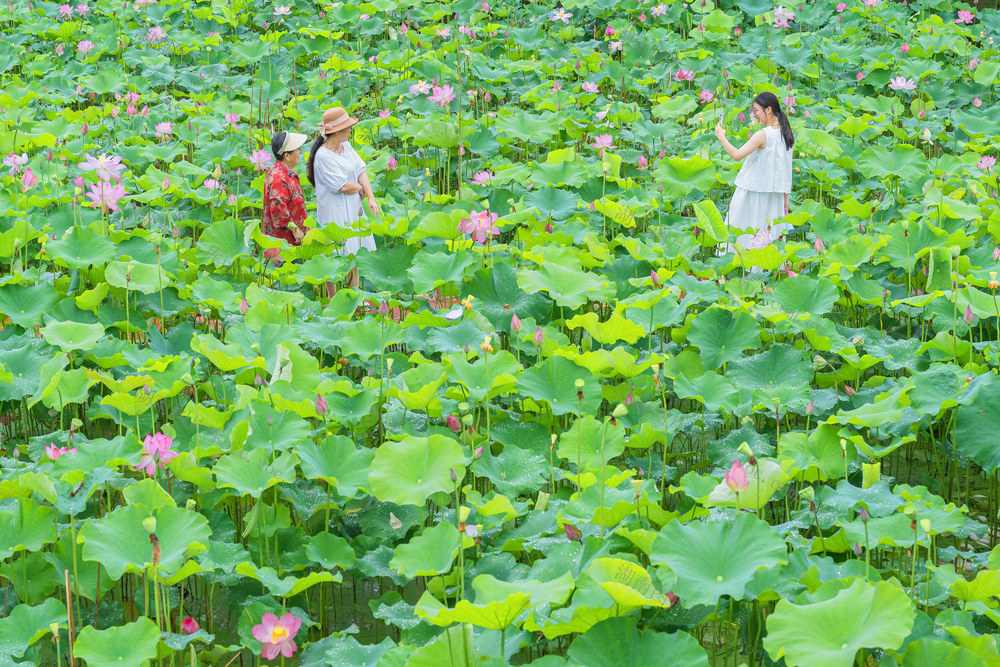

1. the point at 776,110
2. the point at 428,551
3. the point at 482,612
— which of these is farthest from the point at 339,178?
the point at 482,612

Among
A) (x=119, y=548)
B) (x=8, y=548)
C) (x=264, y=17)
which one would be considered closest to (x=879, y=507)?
(x=119, y=548)

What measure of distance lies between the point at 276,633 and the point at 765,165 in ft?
11.2

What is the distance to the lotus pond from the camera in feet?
6.88

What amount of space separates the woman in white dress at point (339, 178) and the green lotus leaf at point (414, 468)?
6.87 ft

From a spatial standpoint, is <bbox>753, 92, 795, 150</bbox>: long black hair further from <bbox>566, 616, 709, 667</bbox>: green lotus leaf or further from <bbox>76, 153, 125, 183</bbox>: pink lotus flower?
<bbox>566, 616, 709, 667</bbox>: green lotus leaf

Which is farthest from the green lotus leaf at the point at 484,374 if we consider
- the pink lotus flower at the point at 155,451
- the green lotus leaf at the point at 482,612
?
the green lotus leaf at the point at 482,612

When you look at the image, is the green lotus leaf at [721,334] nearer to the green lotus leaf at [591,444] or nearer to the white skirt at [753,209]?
the green lotus leaf at [591,444]

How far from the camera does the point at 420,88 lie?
6.32 meters

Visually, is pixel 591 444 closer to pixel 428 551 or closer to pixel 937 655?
pixel 428 551

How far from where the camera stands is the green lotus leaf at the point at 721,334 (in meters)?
3.27

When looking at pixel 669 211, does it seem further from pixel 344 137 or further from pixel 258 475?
pixel 258 475

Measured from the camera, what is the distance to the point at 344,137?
179 inches

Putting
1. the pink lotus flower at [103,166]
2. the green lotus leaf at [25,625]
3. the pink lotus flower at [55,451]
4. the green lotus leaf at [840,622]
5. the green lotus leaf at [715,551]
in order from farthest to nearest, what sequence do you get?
1. the pink lotus flower at [103,166]
2. the pink lotus flower at [55,451]
3. the green lotus leaf at [25,625]
4. the green lotus leaf at [715,551]
5. the green lotus leaf at [840,622]

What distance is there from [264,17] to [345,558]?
745 cm
